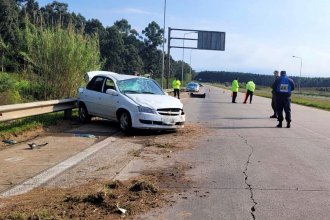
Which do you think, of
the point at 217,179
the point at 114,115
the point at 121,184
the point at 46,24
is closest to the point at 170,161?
the point at 217,179

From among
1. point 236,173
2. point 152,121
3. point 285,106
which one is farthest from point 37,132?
point 285,106

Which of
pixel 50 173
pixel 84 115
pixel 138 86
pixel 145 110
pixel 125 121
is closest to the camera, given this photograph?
pixel 50 173

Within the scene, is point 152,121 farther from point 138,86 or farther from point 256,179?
point 256,179

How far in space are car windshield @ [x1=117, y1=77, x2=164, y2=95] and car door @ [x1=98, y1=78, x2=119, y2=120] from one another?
27cm

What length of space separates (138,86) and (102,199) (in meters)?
8.22

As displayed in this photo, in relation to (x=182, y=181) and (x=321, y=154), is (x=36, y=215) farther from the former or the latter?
(x=321, y=154)

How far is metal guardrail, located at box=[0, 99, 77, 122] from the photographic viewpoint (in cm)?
1066

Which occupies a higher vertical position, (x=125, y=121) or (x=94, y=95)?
(x=94, y=95)

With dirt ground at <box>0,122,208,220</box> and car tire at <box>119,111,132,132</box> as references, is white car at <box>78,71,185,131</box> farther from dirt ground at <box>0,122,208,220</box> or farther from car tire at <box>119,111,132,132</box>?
dirt ground at <box>0,122,208,220</box>

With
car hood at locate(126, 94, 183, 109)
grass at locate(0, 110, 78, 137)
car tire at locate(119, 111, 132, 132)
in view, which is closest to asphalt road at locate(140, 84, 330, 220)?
car hood at locate(126, 94, 183, 109)

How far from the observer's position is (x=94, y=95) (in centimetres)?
1410

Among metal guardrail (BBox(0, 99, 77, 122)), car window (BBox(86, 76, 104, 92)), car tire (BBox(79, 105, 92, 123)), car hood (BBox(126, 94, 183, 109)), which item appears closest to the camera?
metal guardrail (BBox(0, 99, 77, 122))

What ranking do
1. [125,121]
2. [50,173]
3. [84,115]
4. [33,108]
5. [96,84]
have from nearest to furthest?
[50,173], [33,108], [125,121], [96,84], [84,115]

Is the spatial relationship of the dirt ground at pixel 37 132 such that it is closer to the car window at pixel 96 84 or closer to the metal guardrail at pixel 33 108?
the metal guardrail at pixel 33 108
